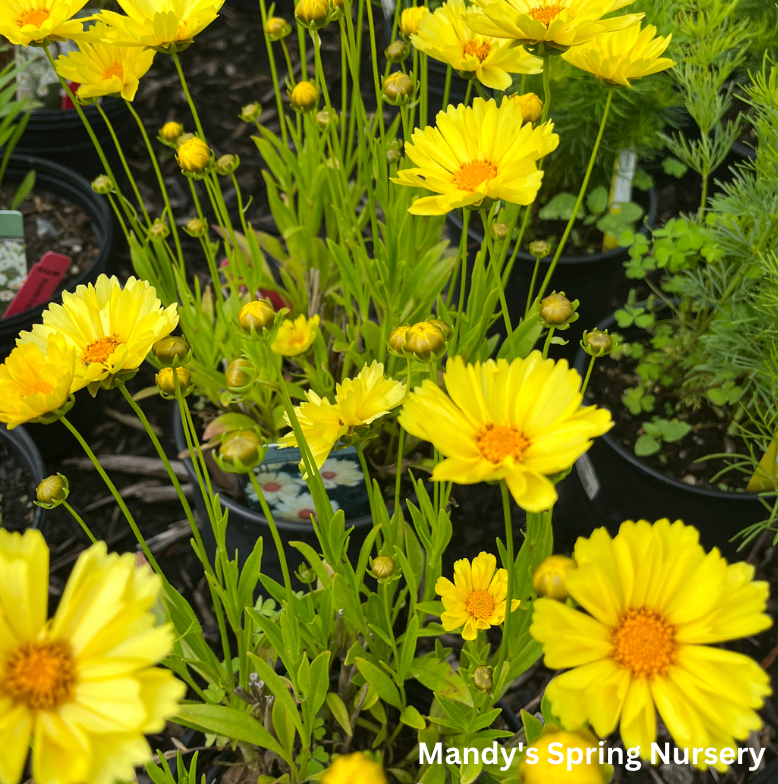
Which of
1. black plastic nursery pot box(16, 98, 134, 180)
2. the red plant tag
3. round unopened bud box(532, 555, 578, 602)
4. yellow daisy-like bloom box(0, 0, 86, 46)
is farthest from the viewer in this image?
black plastic nursery pot box(16, 98, 134, 180)

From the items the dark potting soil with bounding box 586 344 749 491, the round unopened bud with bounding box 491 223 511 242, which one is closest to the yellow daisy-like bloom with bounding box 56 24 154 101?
the round unopened bud with bounding box 491 223 511 242

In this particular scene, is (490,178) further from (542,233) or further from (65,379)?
(542,233)

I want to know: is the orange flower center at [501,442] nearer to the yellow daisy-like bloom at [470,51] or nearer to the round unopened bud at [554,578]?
the round unopened bud at [554,578]

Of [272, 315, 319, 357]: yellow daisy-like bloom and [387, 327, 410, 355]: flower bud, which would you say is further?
[272, 315, 319, 357]: yellow daisy-like bloom

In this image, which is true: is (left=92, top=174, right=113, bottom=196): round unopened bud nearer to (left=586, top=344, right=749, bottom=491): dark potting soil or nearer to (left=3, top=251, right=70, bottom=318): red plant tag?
(left=3, top=251, right=70, bottom=318): red plant tag

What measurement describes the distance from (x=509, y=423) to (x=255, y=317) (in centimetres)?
20

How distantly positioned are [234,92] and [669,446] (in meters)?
1.36

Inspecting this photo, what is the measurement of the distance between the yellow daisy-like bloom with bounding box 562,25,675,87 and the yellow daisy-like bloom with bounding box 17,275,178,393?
397 millimetres

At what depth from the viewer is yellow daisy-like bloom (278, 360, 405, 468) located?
1.85 feet

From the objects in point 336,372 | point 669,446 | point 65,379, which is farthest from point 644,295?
point 65,379

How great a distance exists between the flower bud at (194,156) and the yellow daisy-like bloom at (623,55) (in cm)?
35

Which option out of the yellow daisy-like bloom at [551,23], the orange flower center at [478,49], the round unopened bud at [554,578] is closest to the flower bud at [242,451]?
the round unopened bud at [554,578]

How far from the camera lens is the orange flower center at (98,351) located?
534 mm

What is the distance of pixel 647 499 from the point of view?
3.15 ft
